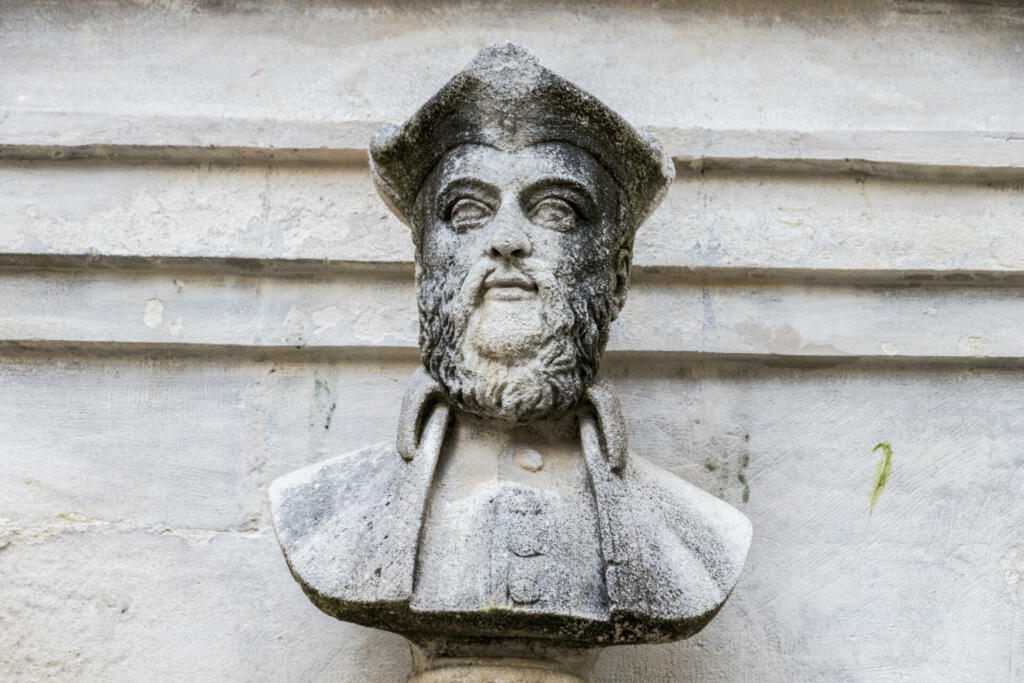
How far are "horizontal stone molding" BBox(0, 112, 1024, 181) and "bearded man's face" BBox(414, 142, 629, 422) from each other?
0.84 metres

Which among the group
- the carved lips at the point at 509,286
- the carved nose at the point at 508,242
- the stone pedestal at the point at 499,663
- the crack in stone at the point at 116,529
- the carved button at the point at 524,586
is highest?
the carved nose at the point at 508,242

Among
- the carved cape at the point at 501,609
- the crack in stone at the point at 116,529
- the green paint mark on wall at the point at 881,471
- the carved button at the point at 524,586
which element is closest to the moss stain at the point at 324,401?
the crack in stone at the point at 116,529

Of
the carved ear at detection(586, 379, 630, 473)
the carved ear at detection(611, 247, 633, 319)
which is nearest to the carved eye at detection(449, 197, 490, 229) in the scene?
the carved ear at detection(611, 247, 633, 319)

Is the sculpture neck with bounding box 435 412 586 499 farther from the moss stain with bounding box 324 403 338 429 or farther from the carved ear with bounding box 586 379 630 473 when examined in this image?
the moss stain with bounding box 324 403 338 429

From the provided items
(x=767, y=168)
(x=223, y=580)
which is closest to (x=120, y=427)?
(x=223, y=580)

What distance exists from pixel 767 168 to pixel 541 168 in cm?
113

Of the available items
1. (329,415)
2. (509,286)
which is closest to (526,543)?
(509,286)

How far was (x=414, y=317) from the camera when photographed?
3.39 m

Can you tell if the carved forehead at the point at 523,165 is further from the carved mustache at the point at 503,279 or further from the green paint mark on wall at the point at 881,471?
the green paint mark on wall at the point at 881,471

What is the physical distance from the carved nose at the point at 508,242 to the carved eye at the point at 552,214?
79 millimetres

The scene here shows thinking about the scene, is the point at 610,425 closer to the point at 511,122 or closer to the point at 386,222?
the point at 511,122

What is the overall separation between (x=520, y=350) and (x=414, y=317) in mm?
882

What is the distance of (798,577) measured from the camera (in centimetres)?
318

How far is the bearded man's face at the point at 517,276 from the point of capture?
2568 millimetres
